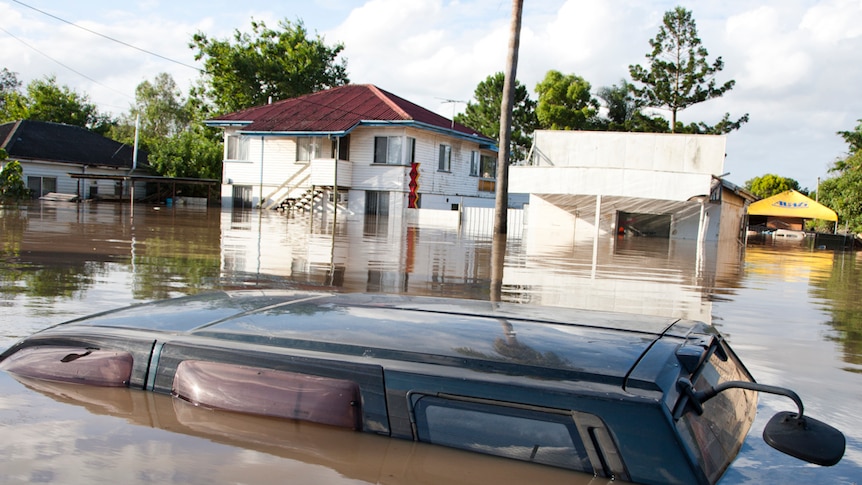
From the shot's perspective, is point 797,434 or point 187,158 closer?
point 797,434

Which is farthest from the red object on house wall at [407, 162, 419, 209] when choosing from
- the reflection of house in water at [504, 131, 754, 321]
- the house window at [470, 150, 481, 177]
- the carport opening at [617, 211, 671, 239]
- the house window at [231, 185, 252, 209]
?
the carport opening at [617, 211, 671, 239]

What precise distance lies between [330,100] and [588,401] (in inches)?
1521

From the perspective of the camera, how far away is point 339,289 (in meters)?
9.15

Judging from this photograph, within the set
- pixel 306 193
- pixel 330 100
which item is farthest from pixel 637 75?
pixel 306 193

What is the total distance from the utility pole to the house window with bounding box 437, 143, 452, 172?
1522 centimetres

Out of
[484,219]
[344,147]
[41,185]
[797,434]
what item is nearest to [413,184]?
[344,147]

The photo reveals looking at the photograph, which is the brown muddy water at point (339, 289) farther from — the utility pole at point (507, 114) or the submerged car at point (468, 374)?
the utility pole at point (507, 114)

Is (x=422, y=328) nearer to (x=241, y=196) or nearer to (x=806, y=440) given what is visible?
(x=806, y=440)

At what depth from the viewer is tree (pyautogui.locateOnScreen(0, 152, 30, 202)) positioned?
1414 inches

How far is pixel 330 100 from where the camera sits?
39469mm

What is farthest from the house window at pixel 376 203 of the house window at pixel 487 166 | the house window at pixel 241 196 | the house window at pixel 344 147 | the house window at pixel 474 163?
the house window at pixel 487 166

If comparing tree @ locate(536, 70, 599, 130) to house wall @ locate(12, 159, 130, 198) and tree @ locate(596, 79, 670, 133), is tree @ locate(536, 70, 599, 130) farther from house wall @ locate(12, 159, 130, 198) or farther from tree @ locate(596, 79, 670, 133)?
house wall @ locate(12, 159, 130, 198)

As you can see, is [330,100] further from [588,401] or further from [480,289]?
[588,401]

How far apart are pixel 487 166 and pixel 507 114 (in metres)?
21.3
